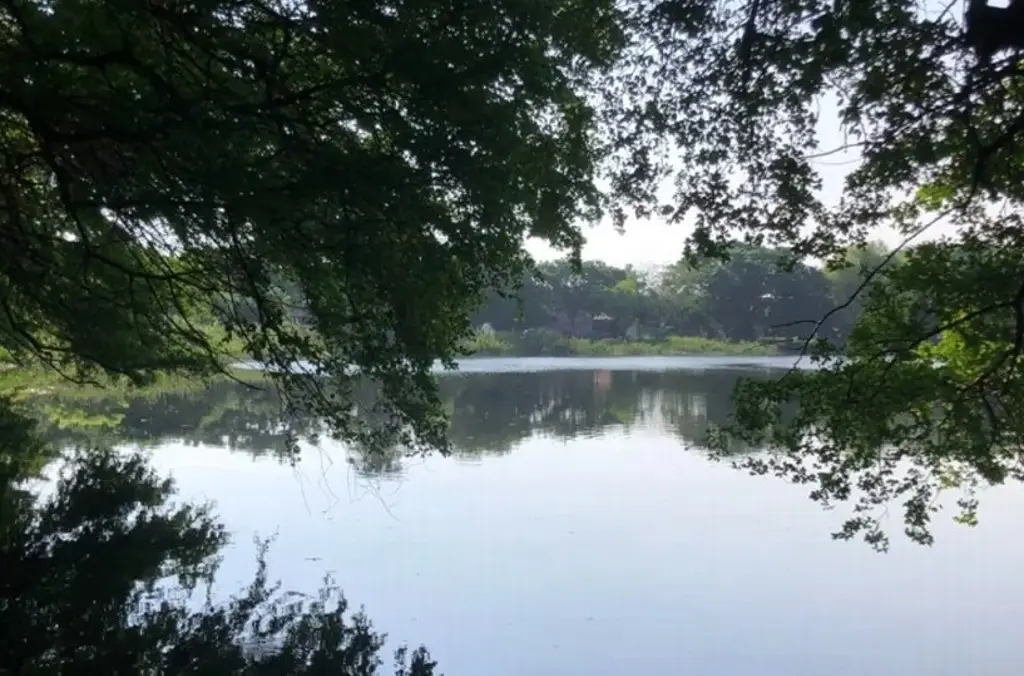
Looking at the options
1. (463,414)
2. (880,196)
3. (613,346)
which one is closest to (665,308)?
(613,346)

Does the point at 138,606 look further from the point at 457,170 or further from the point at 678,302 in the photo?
the point at 678,302

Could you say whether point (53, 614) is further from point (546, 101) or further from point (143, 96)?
point (546, 101)

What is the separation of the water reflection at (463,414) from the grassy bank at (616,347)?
9409 millimetres

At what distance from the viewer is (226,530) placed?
22.3 ft

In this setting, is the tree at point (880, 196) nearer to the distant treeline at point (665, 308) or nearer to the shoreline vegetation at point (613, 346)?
the distant treeline at point (665, 308)

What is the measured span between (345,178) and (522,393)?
14.4m

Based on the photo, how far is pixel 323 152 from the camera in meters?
3.57

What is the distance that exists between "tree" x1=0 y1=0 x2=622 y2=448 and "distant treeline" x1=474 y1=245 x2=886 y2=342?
20.8 meters

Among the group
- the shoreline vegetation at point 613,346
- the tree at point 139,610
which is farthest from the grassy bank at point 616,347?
the tree at point 139,610

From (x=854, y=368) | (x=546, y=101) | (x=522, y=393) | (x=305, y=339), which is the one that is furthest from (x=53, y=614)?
(x=522, y=393)

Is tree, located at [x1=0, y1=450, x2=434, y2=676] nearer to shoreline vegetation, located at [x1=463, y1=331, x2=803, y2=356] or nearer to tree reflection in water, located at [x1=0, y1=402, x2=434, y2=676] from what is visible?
tree reflection in water, located at [x1=0, y1=402, x2=434, y2=676]

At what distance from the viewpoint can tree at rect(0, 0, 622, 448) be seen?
3.34 meters

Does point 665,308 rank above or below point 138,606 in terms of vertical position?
above

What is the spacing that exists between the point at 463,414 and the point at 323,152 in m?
11.1
